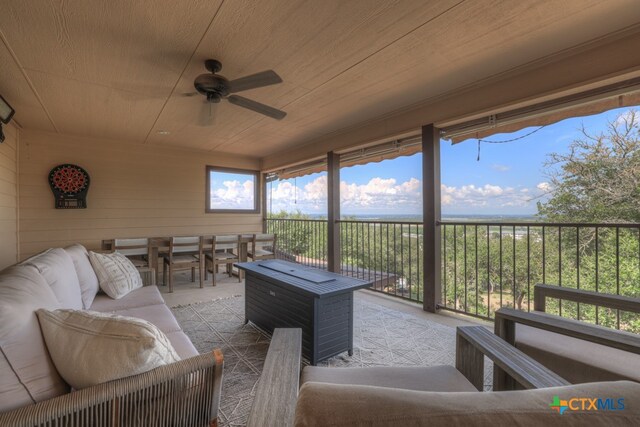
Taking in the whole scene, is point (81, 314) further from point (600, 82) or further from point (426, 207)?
point (600, 82)

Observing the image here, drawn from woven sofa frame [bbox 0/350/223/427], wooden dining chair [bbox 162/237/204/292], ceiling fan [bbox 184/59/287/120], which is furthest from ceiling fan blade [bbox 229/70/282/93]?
wooden dining chair [bbox 162/237/204/292]

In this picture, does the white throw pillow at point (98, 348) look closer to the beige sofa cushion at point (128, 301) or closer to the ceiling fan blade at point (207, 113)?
the beige sofa cushion at point (128, 301)

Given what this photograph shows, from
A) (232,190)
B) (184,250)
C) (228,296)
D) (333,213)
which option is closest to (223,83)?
(333,213)

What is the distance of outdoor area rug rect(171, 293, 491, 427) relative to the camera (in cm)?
178

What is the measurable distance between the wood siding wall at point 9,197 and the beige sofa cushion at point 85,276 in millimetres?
2025

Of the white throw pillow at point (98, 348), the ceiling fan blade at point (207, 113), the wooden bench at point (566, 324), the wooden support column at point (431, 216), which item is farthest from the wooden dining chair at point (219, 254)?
the wooden bench at point (566, 324)

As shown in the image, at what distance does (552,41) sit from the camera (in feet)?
6.70

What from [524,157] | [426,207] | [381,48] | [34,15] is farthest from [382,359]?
[34,15]

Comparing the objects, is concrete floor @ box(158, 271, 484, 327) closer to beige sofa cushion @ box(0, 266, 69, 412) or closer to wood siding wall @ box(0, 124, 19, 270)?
wood siding wall @ box(0, 124, 19, 270)

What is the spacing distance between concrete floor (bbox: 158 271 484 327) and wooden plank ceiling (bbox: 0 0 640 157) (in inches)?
93.2

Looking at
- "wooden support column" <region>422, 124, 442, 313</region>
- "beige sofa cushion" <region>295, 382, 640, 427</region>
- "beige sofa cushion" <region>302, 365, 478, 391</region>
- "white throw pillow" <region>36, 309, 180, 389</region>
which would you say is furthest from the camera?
"wooden support column" <region>422, 124, 442, 313</region>

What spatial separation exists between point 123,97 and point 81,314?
2779 millimetres

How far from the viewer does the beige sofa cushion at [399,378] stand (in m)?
1.12

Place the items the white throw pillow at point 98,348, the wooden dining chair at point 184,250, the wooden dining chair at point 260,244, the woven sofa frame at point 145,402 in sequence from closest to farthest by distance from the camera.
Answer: the woven sofa frame at point 145,402 → the white throw pillow at point 98,348 → the wooden dining chair at point 184,250 → the wooden dining chair at point 260,244
